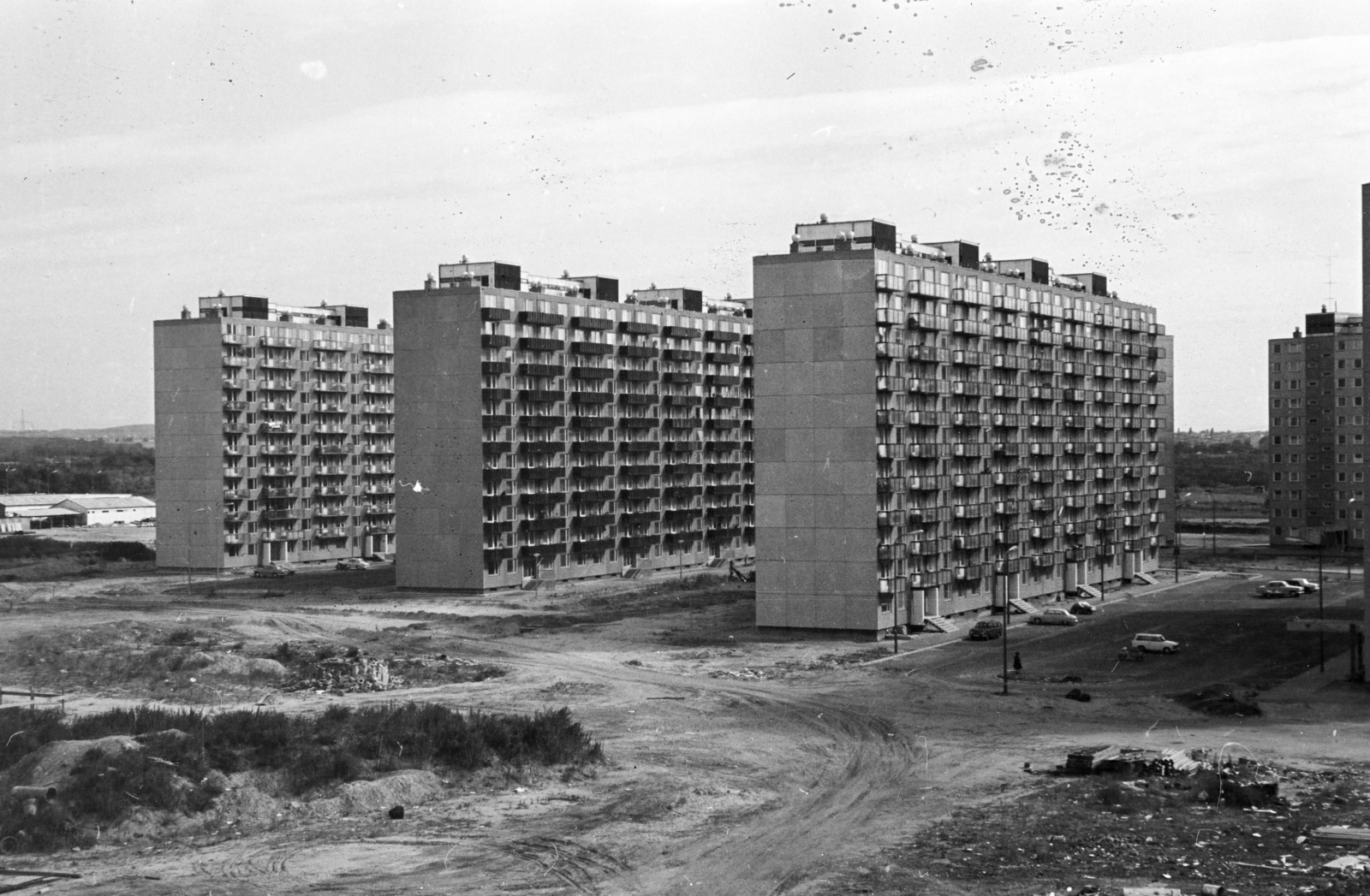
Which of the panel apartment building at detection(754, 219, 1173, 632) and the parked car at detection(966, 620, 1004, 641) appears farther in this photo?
the parked car at detection(966, 620, 1004, 641)

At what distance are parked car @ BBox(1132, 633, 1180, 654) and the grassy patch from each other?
41528 millimetres

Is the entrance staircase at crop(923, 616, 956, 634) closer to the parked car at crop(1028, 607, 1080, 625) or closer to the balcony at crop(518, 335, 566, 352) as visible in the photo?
the parked car at crop(1028, 607, 1080, 625)

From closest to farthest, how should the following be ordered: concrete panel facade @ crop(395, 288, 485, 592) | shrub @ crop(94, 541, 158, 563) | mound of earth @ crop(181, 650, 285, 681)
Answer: mound of earth @ crop(181, 650, 285, 681), concrete panel facade @ crop(395, 288, 485, 592), shrub @ crop(94, 541, 158, 563)

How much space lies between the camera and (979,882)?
38.9 metres

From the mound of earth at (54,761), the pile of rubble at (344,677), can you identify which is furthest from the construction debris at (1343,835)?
the pile of rubble at (344,677)

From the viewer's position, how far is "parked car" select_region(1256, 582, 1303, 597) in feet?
383

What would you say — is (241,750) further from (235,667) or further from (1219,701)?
(1219,701)

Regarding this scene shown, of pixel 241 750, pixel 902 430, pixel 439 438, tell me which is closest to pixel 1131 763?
pixel 241 750

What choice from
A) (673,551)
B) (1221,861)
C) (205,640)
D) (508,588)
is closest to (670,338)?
(673,551)

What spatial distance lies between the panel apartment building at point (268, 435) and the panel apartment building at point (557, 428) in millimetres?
22140

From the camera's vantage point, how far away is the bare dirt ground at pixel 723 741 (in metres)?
A: 40.6

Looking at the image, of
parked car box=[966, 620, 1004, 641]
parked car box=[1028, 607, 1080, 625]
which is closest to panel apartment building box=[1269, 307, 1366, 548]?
parked car box=[1028, 607, 1080, 625]

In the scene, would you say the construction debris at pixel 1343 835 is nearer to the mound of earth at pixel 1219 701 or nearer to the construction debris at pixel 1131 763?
the construction debris at pixel 1131 763

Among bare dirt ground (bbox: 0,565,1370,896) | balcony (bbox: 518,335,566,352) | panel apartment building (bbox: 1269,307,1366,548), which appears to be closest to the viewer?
bare dirt ground (bbox: 0,565,1370,896)
